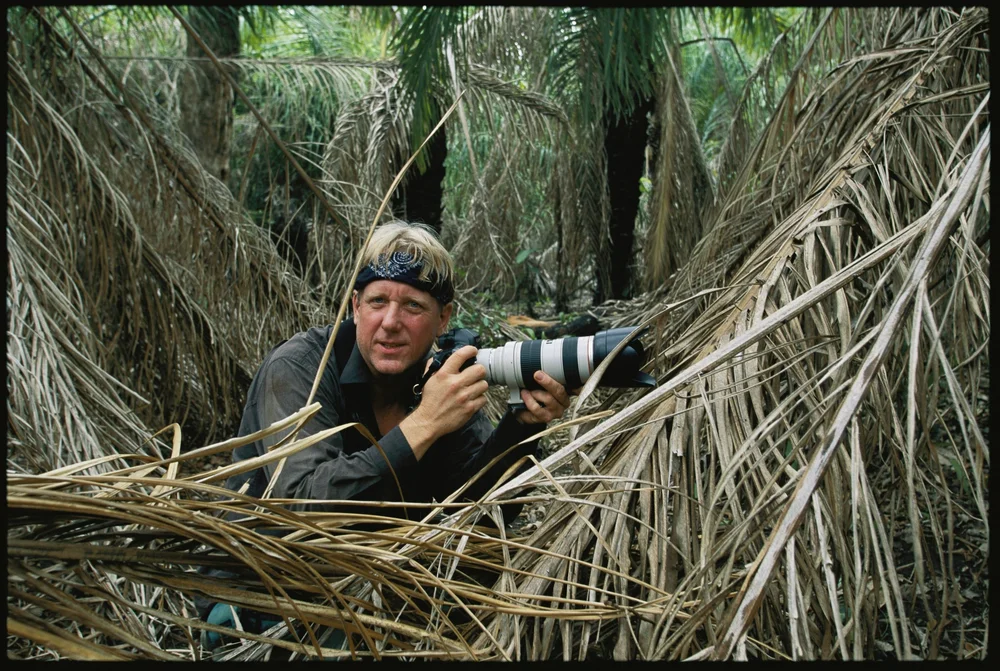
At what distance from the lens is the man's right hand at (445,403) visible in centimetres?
156

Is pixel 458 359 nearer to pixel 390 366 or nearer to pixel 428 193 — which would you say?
pixel 390 366

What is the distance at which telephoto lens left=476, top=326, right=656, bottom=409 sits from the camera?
1.46m

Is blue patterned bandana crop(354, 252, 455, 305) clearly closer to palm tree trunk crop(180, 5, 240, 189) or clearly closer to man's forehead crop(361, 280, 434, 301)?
man's forehead crop(361, 280, 434, 301)

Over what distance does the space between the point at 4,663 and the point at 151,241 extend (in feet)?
8.57

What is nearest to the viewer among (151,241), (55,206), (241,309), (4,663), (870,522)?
(4,663)

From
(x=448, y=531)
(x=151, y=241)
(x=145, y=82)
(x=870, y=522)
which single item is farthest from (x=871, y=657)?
(x=145, y=82)

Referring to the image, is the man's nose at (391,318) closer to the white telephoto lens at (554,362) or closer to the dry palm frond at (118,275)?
the white telephoto lens at (554,362)

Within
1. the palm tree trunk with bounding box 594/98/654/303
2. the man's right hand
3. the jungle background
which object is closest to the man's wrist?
the man's right hand

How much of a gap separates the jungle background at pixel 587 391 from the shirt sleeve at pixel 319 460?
207mm

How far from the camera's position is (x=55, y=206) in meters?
2.64

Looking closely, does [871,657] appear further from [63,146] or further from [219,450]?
[63,146]

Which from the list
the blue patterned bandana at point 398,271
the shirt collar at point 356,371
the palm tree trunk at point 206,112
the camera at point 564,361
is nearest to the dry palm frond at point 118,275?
the shirt collar at point 356,371

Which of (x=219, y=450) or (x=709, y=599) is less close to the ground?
(x=219, y=450)

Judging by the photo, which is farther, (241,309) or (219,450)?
(241,309)
